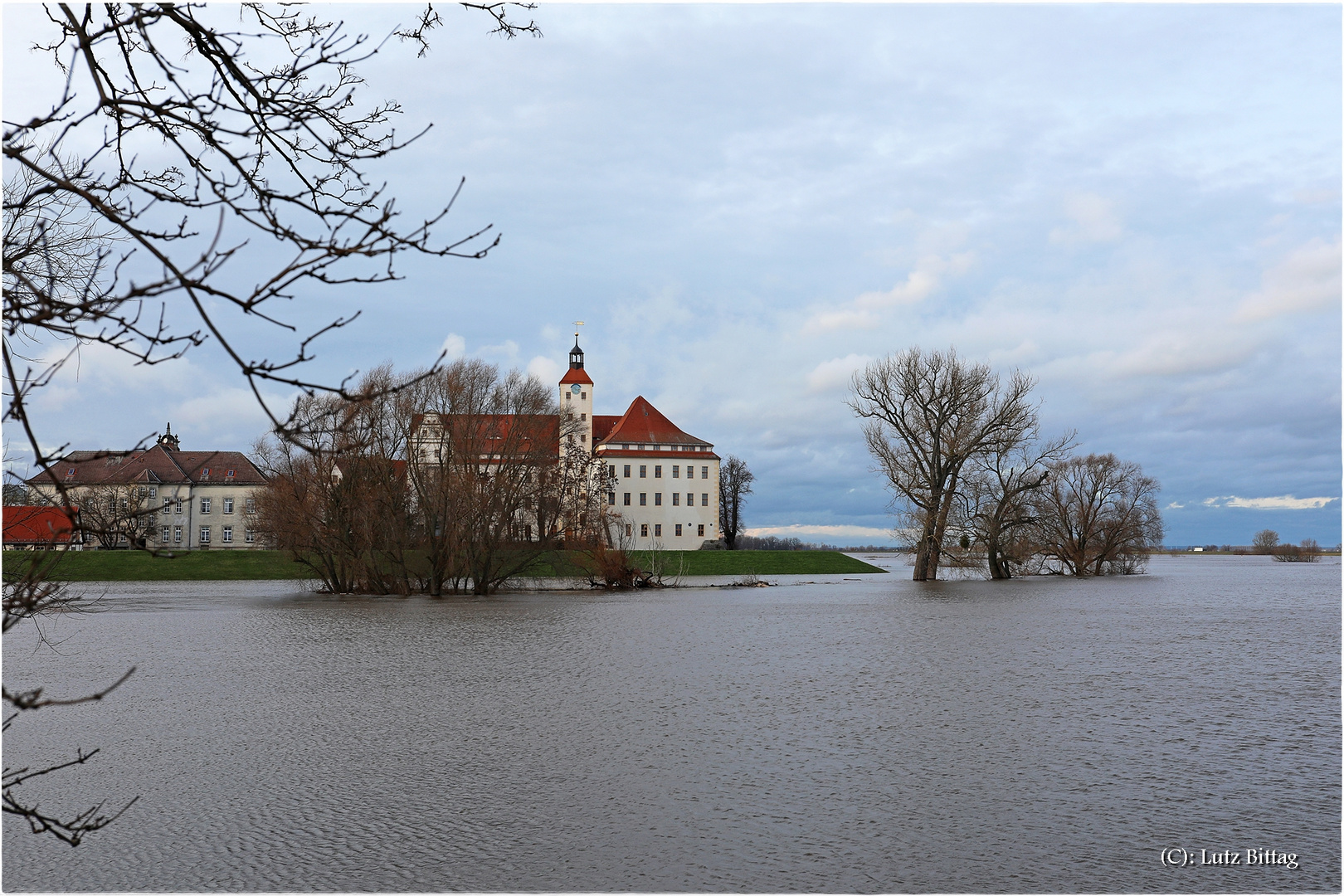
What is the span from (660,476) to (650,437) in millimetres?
3820

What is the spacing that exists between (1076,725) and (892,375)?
36.0 meters

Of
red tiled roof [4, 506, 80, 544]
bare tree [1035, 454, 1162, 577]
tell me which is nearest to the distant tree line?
bare tree [1035, 454, 1162, 577]

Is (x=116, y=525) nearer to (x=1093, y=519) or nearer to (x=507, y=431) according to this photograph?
(x=507, y=431)

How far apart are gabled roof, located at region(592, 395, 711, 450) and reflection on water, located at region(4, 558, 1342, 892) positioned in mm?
74469

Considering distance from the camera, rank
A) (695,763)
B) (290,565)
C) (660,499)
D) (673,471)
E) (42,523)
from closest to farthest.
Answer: (42,523) < (695,763) < (290,565) < (660,499) < (673,471)

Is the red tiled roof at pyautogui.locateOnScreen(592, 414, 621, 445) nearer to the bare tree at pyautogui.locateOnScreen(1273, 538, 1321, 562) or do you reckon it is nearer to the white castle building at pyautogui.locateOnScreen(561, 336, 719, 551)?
the white castle building at pyautogui.locateOnScreen(561, 336, 719, 551)

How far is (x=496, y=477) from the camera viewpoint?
38.9 meters

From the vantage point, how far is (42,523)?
689 centimetres

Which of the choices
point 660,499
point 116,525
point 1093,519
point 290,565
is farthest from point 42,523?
point 660,499

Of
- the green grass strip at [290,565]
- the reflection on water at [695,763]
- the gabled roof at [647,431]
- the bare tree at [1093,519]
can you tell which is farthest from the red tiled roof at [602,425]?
the reflection on water at [695,763]

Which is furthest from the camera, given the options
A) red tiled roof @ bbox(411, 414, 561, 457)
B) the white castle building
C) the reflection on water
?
the white castle building

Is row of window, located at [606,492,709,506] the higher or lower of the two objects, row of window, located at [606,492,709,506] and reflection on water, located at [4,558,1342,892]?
the higher

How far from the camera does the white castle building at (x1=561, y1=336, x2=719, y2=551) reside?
3674 inches

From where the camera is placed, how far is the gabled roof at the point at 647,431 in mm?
95375
